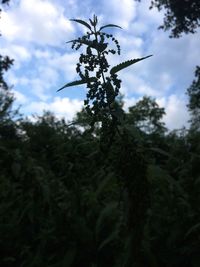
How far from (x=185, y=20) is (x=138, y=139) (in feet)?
108

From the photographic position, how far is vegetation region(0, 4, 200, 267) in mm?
2441

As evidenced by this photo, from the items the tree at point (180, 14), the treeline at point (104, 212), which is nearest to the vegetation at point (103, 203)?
the treeline at point (104, 212)

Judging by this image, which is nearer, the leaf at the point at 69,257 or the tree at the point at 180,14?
the leaf at the point at 69,257

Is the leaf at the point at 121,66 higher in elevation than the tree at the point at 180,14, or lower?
lower

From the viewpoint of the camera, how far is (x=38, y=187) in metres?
4.01

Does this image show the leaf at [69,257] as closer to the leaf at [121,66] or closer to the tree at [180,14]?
the leaf at [121,66]

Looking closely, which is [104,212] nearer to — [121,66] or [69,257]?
[69,257]

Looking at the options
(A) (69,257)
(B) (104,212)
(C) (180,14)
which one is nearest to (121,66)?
(B) (104,212)

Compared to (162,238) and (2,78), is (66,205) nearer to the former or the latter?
(162,238)

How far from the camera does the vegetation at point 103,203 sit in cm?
244

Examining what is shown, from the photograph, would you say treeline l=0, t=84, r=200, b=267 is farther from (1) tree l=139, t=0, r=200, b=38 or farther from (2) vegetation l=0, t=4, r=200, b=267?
(1) tree l=139, t=0, r=200, b=38

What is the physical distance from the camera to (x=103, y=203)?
381cm

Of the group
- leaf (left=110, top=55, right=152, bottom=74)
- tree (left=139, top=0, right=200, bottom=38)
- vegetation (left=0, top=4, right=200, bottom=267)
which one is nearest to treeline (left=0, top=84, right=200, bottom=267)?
vegetation (left=0, top=4, right=200, bottom=267)

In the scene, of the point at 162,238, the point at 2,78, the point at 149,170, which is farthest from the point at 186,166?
the point at 2,78
